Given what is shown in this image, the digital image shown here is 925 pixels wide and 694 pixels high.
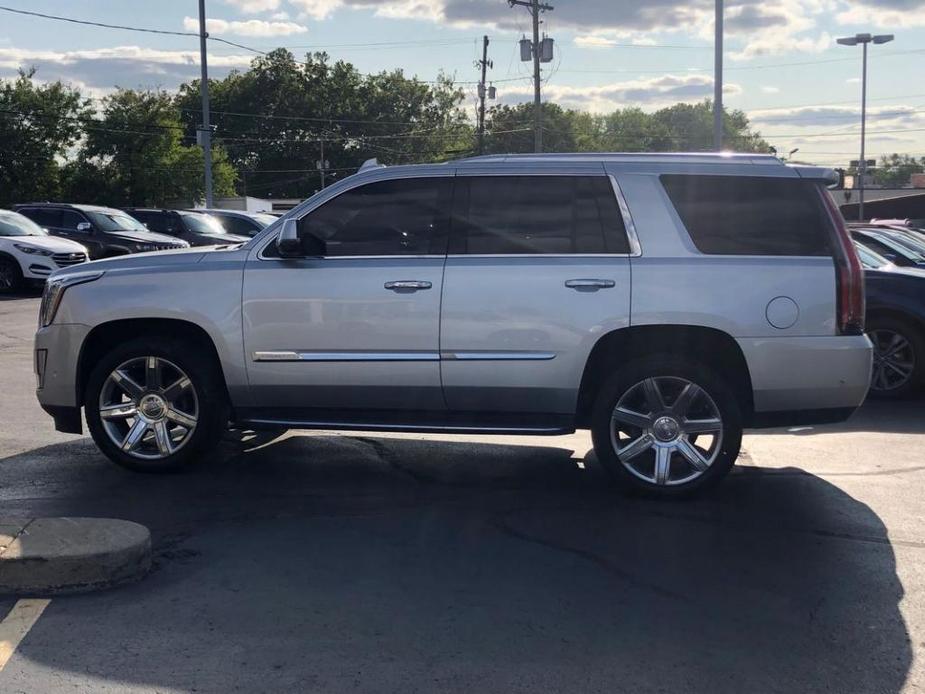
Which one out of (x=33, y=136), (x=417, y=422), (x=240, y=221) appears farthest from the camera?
(x=33, y=136)

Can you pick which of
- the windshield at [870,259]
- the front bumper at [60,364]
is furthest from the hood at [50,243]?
the windshield at [870,259]

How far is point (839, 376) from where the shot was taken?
19.4ft

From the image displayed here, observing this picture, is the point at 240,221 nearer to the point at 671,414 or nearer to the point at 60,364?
the point at 60,364

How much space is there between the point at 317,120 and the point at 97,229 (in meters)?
64.9

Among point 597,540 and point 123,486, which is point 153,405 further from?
point 597,540

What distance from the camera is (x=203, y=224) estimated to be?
25484 mm

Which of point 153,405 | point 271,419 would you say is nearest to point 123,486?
point 153,405

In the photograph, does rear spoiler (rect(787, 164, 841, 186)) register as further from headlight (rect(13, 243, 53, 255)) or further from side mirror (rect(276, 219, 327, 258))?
headlight (rect(13, 243, 53, 255))

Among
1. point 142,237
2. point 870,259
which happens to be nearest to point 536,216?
point 870,259

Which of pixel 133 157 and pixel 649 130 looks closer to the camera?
pixel 133 157

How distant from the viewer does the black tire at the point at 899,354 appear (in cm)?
972

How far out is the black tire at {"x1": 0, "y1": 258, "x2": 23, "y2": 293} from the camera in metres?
20.9

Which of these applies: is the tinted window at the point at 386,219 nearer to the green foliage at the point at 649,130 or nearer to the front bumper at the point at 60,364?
the front bumper at the point at 60,364

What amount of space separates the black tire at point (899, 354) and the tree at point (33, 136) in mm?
45838
